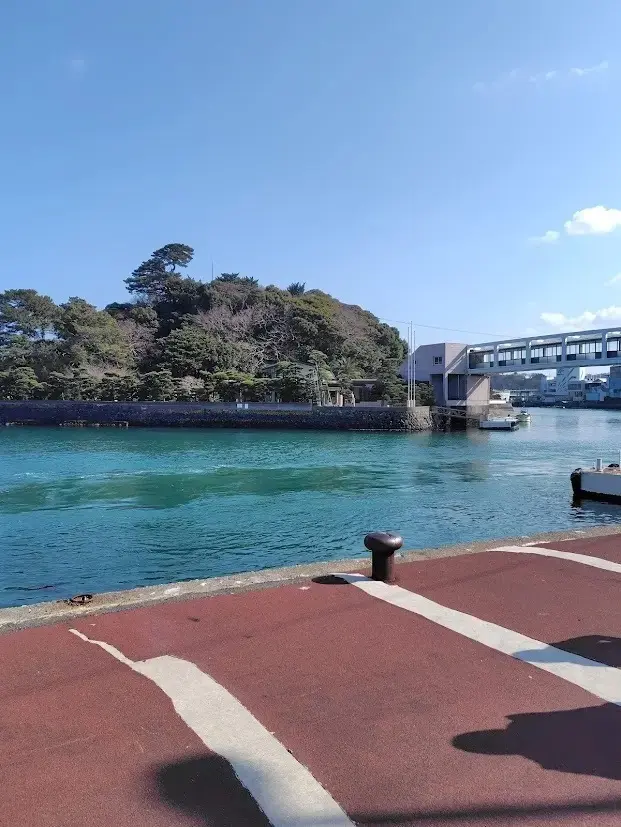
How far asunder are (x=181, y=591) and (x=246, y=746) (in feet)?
9.50

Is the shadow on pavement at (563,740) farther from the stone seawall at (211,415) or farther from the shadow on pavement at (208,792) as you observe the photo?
the stone seawall at (211,415)

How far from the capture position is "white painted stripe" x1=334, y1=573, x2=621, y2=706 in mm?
3941

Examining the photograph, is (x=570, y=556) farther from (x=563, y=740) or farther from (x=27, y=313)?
(x=27, y=313)

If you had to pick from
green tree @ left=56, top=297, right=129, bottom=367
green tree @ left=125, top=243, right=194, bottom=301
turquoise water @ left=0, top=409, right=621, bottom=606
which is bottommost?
turquoise water @ left=0, top=409, right=621, bottom=606

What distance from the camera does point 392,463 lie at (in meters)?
33.0

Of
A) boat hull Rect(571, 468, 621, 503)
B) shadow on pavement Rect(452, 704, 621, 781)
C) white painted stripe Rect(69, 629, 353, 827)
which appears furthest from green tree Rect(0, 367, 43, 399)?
shadow on pavement Rect(452, 704, 621, 781)

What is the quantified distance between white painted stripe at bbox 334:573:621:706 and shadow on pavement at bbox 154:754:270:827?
7.47ft

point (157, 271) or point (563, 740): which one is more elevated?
point (157, 271)

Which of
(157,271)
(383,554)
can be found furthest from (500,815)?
(157,271)

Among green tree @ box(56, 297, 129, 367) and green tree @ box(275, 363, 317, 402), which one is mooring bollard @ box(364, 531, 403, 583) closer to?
green tree @ box(275, 363, 317, 402)

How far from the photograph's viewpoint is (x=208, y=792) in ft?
9.20

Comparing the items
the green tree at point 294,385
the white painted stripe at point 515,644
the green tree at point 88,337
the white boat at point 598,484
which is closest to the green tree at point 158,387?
the green tree at point 88,337

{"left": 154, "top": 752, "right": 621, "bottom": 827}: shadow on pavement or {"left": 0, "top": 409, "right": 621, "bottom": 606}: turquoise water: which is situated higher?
{"left": 154, "top": 752, "right": 621, "bottom": 827}: shadow on pavement

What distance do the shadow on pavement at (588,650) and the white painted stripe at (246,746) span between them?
2.09 m
